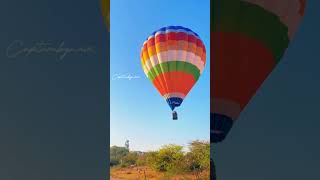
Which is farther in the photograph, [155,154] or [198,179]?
[155,154]

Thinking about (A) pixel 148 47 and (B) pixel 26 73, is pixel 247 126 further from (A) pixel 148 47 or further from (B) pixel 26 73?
(A) pixel 148 47

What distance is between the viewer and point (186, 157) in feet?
51.9

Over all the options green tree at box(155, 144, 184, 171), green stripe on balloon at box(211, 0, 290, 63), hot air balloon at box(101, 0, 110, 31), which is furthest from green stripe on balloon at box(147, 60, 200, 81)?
green tree at box(155, 144, 184, 171)

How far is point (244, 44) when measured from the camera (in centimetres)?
455

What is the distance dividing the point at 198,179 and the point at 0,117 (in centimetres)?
1042

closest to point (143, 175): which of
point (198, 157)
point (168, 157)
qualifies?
point (168, 157)

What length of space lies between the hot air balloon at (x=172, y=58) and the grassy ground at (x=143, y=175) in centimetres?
631

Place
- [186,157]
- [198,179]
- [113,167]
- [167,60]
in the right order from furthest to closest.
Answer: [113,167]
[186,157]
[198,179]
[167,60]

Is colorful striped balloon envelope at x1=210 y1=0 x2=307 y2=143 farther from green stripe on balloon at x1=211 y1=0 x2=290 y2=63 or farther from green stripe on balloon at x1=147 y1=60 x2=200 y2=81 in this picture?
green stripe on balloon at x1=147 y1=60 x2=200 y2=81

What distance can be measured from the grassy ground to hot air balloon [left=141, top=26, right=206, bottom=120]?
6.31 metres

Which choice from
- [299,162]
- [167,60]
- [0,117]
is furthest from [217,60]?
[167,60]

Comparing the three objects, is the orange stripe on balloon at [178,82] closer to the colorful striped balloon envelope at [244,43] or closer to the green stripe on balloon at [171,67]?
the green stripe on balloon at [171,67]

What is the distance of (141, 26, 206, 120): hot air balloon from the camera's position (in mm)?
7801

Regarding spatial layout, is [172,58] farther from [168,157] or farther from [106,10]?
[168,157]
